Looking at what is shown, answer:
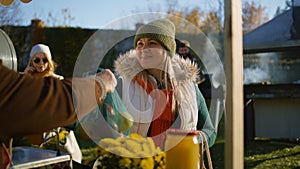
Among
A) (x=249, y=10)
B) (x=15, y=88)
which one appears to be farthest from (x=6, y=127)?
(x=249, y=10)

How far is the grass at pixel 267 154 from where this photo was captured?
3590 millimetres

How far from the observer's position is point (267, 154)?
4012 mm

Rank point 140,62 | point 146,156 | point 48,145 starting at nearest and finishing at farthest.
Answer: point 146,156, point 140,62, point 48,145

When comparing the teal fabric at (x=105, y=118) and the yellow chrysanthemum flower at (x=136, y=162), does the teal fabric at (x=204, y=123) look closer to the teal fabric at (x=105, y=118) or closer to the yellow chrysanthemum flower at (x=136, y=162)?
the teal fabric at (x=105, y=118)

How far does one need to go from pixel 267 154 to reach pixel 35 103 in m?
3.67

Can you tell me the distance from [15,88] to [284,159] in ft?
11.8

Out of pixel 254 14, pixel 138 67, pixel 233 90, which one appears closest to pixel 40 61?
pixel 138 67

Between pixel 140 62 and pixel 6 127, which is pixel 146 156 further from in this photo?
pixel 140 62

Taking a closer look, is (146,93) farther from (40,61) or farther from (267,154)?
(267,154)

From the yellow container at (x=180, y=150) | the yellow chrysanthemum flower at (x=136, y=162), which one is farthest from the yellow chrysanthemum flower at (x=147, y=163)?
the yellow container at (x=180, y=150)

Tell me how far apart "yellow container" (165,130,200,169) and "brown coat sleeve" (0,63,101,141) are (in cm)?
38

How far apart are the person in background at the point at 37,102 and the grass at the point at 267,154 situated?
104 inches

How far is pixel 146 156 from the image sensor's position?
3.14 ft

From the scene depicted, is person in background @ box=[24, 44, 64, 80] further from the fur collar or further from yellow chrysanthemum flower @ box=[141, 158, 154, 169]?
yellow chrysanthemum flower @ box=[141, 158, 154, 169]
